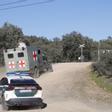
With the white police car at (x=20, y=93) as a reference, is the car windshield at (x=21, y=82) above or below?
above

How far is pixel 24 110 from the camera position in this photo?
79.1 ft

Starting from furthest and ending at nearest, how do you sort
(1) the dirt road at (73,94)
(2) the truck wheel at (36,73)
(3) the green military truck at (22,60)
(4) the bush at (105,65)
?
(2) the truck wheel at (36,73), (3) the green military truck at (22,60), (4) the bush at (105,65), (1) the dirt road at (73,94)

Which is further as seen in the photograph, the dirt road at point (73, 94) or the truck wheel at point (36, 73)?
the truck wheel at point (36, 73)

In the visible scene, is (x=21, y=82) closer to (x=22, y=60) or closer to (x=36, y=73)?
(x=22, y=60)

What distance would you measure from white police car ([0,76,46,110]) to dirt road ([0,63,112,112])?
0.55m

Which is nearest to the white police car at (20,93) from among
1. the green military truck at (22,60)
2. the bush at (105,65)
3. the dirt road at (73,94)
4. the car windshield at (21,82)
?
the car windshield at (21,82)

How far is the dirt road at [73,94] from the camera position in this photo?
25406mm

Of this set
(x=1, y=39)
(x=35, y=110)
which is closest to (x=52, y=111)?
(x=35, y=110)

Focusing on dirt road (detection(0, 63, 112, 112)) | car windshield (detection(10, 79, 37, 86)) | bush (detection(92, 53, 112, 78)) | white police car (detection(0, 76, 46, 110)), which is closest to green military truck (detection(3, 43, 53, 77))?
dirt road (detection(0, 63, 112, 112))

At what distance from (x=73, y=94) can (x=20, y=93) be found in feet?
29.7

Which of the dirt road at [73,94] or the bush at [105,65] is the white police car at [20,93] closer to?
the dirt road at [73,94]

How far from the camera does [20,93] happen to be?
23.9 metres

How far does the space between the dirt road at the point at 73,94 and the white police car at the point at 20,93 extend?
1.81ft

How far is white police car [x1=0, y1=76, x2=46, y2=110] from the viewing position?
23.9 m
